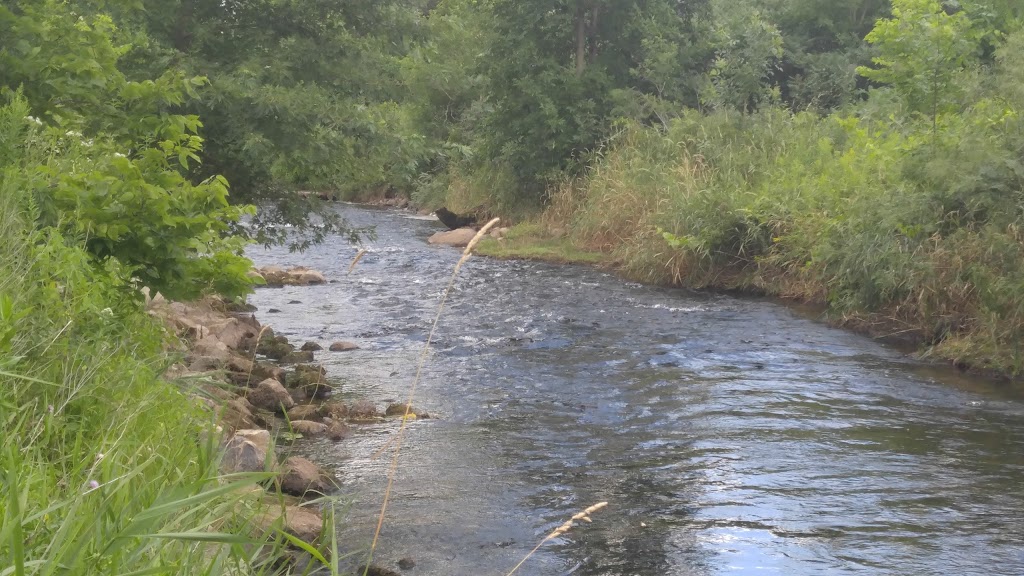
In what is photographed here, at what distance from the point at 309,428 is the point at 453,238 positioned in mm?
16543

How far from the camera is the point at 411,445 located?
7.96m

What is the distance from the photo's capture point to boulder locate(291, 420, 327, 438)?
315 inches

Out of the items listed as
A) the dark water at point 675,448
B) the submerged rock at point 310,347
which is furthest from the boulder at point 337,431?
the submerged rock at point 310,347

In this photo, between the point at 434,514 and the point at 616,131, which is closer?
the point at 434,514

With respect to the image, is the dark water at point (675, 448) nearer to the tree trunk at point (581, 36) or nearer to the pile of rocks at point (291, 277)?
the pile of rocks at point (291, 277)

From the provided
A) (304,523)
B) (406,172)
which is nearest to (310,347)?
(406,172)

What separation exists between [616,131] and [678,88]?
241 cm

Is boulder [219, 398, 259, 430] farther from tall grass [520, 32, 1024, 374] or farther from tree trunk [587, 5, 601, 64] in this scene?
tree trunk [587, 5, 601, 64]

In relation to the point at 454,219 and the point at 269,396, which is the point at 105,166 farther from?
the point at 454,219

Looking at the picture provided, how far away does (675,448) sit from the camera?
7973mm

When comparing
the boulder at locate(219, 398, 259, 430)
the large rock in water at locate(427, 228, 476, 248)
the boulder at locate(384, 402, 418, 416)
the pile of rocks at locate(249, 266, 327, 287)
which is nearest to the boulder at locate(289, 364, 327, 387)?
the boulder at locate(384, 402, 418, 416)

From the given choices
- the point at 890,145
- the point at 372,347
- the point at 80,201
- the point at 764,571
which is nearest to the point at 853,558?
A: the point at 764,571

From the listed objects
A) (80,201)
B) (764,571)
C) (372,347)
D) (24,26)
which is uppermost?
(24,26)

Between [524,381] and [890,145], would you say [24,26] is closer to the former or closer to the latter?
[524,381]
